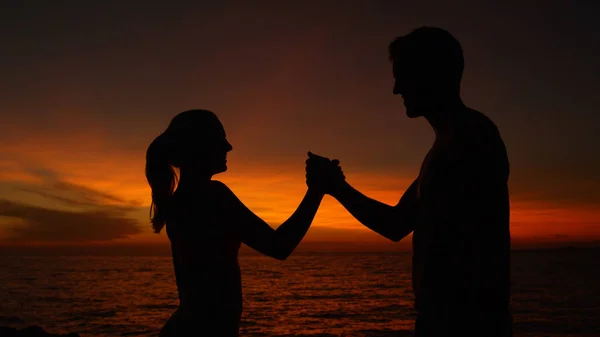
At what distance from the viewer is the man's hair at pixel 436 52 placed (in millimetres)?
2648

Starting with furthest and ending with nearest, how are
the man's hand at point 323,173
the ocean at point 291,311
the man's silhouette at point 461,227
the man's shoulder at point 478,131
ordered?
the ocean at point 291,311 < the man's hand at point 323,173 < the man's shoulder at point 478,131 < the man's silhouette at point 461,227

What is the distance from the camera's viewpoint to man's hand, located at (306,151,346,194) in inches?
148

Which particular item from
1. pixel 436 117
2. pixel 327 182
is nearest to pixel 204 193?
pixel 327 182

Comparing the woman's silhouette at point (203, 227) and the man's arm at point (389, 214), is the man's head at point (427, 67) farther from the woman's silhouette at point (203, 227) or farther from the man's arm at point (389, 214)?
the woman's silhouette at point (203, 227)

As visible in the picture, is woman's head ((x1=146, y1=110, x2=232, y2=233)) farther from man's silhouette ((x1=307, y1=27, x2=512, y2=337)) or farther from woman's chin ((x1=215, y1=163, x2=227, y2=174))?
man's silhouette ((x1=307, y1=27, x2=512, y2=337))

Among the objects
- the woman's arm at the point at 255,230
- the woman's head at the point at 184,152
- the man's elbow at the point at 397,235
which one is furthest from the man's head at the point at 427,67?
the woman's head at the point at 184,152

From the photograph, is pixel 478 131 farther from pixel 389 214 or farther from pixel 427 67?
pixel 389 214

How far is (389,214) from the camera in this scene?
3.46 meters

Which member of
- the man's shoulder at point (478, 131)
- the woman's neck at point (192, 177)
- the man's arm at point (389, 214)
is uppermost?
the man's shoulder at point (478, 131)

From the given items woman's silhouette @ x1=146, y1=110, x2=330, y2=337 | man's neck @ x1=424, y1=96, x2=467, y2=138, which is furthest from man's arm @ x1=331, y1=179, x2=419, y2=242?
man's neck @ x1=424, y1=96, x2=467, y2=138

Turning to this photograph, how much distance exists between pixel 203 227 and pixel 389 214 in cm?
129

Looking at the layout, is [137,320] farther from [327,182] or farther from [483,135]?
[483,135]

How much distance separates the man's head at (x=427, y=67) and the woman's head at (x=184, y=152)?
3.98 feet

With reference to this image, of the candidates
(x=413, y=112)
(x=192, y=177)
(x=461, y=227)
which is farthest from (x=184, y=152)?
(x=461, y=227)
